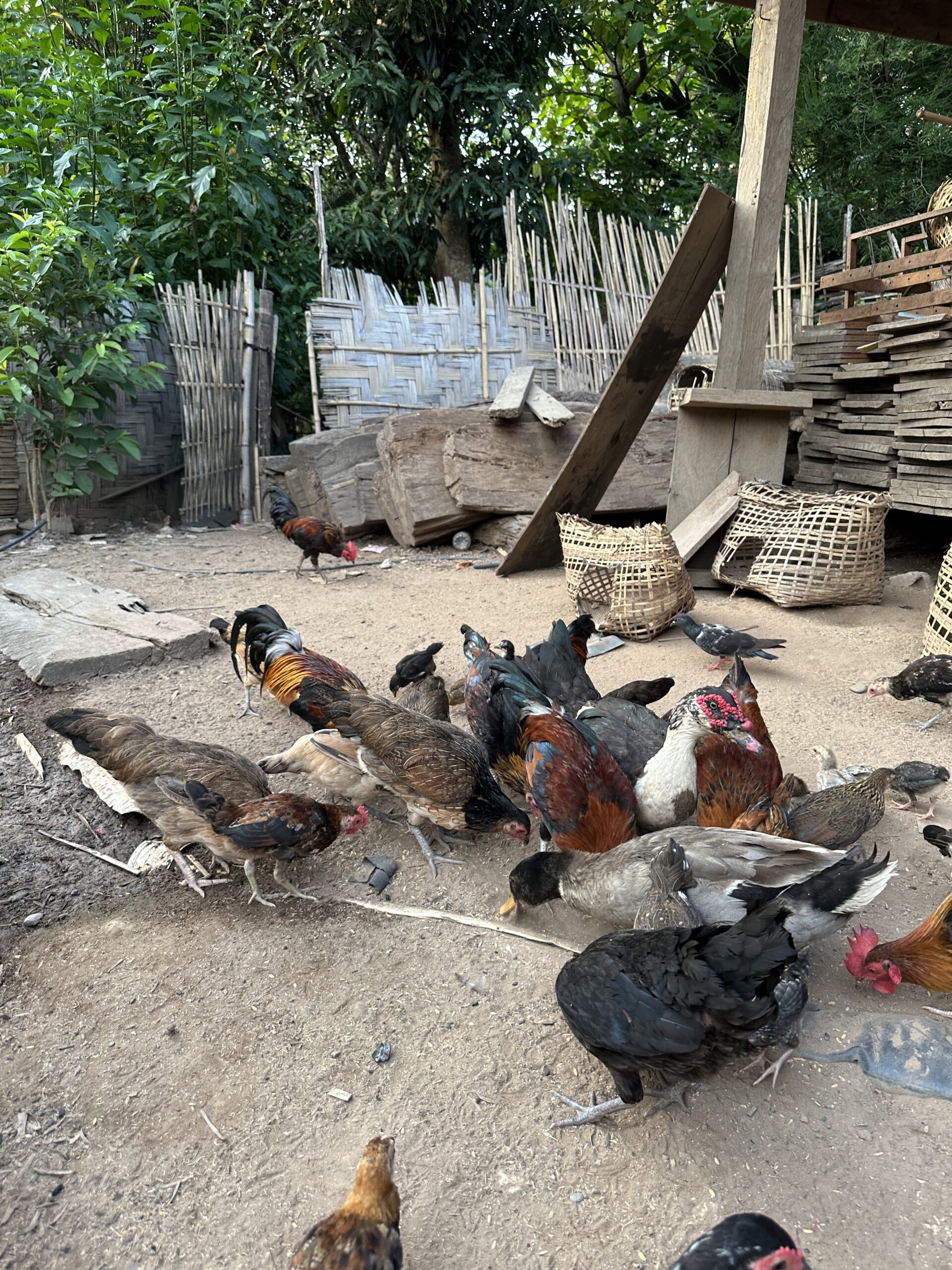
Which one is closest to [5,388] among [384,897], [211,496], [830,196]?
[211,496]

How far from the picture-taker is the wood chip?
12.5 feet

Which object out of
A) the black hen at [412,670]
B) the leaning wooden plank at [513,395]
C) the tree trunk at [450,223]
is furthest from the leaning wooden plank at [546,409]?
the black hen at [412,670]

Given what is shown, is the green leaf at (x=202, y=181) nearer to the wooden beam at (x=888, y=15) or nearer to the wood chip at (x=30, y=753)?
the wooden beam at (x=888, y=15)

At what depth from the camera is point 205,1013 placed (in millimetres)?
2404

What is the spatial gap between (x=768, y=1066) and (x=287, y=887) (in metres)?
1.74

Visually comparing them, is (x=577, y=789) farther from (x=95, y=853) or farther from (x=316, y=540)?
(x=316, y=540)

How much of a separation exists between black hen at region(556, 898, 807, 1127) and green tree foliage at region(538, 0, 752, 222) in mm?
12698

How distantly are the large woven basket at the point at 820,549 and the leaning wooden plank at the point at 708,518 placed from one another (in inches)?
9.5

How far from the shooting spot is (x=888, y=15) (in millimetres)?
5984

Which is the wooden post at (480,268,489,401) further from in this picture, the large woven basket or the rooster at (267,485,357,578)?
the large woven basket

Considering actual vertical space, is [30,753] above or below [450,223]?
below

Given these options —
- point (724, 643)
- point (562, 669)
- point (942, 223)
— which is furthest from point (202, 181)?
point (724, 643)

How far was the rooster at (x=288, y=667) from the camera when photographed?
378 cm

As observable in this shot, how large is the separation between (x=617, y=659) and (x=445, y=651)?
1186 mm
